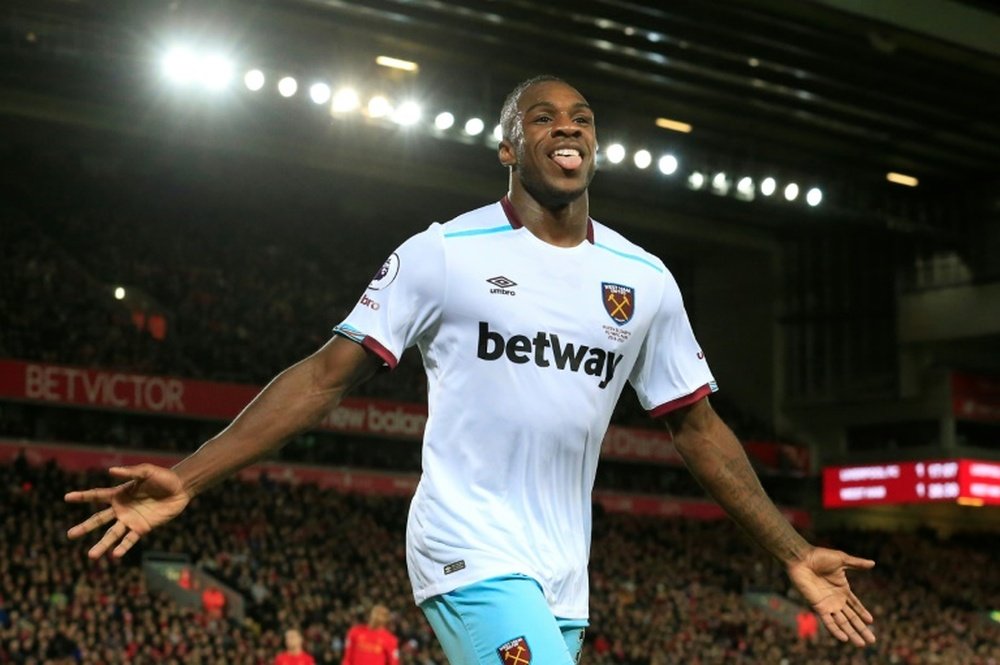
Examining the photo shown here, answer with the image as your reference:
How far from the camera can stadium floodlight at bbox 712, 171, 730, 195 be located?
1241 inches

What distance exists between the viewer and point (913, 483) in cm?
3556

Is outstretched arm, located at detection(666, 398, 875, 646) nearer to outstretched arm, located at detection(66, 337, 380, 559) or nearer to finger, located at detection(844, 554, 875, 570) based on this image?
finger, located at detection(844, 554, 875, 570)

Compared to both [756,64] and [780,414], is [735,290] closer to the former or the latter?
[780,414]

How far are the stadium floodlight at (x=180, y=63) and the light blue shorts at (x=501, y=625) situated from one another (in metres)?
23.2

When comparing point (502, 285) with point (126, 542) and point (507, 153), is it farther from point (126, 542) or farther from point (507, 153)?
point (126, 542)

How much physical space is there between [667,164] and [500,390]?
27.0m

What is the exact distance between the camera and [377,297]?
4391mm

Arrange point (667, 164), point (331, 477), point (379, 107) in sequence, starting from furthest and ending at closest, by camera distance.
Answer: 1. point (331, 477)
2. point (667, 164)
3. point (379, 107)

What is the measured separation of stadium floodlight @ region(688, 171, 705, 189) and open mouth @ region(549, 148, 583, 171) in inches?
1070

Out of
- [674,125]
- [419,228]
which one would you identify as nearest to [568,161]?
[674,125]

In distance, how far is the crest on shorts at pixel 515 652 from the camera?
409 centimetres

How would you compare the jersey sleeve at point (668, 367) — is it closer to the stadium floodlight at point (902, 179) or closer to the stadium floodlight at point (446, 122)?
the stadium floodlight at point (446, 122)

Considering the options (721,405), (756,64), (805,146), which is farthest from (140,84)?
(721,405)

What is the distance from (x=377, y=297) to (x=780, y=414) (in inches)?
1449
